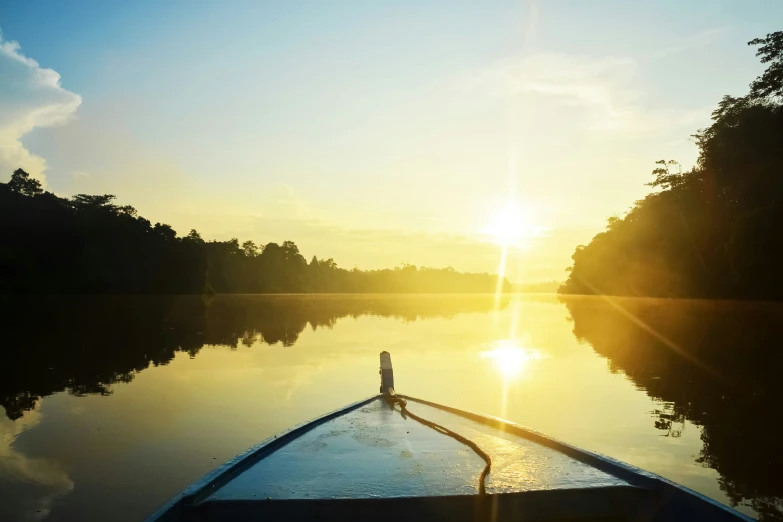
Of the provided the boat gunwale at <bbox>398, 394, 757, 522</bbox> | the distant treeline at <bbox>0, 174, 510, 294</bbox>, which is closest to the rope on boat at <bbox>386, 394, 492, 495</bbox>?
the boat gunwale at <bbox>398, 394, 757, 522</bbox>

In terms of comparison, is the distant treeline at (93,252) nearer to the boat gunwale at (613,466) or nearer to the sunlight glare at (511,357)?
the sunlight glare at (511,357)

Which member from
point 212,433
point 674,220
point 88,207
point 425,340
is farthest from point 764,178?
point 88,207

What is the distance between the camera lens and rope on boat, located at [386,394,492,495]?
4874 mm

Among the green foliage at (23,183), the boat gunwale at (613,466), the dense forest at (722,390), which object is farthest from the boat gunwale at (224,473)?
the green foliage at (23,183)

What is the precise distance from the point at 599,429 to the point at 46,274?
296 feet

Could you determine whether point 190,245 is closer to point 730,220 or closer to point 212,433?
point 730,220

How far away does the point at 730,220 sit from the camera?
4928cm

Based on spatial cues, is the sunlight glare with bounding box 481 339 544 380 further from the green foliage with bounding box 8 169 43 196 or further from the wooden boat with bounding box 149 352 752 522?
the green foliage with bounding box 8 169 43 196

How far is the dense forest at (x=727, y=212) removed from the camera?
40.4 metres

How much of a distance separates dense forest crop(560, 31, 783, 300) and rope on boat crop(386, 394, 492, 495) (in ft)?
132

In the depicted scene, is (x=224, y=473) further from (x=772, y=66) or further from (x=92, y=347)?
(x=772, y=66)

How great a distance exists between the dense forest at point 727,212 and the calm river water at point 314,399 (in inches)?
729

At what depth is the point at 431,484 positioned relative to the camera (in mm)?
4910

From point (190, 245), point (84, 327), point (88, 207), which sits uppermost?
point (88, 207)
